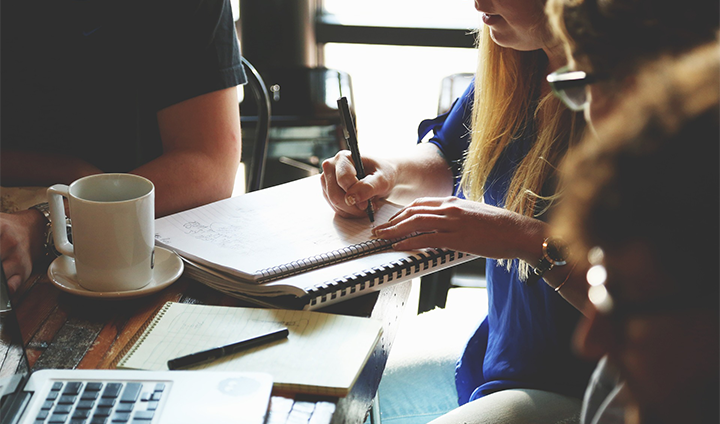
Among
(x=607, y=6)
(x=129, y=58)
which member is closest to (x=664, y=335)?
(x=607, y=6)

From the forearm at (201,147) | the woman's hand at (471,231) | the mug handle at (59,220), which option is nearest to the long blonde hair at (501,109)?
the woman's hand at (471,231)

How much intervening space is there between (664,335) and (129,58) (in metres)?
1.16

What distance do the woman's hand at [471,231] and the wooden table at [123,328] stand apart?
A: 8cm

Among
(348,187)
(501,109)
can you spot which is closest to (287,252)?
(348,187)

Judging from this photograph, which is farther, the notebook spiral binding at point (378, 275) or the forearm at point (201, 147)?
the forearm at point (201, 147)

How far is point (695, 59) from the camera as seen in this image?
1.03 ft

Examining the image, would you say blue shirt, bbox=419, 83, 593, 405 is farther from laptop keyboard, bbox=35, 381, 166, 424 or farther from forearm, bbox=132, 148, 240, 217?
laptop keyboard, bbox=35, 381, 166, 424

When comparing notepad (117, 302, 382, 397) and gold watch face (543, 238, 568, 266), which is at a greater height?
gold watch face (543, 238, 568, 266)

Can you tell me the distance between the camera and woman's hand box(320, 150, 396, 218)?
975mm

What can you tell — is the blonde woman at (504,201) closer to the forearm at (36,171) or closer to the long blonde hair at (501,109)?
the long blonde hair at (501,109)

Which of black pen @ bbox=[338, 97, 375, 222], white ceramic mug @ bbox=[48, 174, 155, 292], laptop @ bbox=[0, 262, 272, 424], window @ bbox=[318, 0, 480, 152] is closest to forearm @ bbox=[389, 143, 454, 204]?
black pen @ bbox=[338, 97, 375, 222]

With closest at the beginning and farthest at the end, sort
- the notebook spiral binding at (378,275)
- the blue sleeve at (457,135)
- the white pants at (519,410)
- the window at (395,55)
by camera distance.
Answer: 1. the notebook spiral binding at (378,275)
2. the white pants at (519,410)
3. the blue sleeve at (457,135)
4. the window at (395,55)

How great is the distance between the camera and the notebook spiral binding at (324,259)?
2.55 feet

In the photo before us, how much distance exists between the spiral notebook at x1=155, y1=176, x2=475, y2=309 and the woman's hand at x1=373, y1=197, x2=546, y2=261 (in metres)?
0.02
